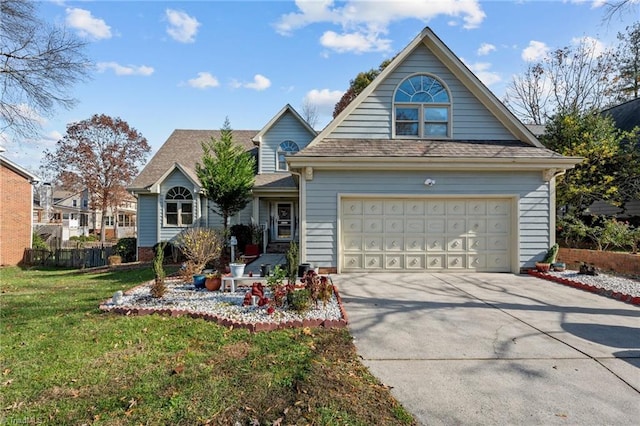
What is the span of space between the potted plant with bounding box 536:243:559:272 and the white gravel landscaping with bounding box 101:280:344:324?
654cm

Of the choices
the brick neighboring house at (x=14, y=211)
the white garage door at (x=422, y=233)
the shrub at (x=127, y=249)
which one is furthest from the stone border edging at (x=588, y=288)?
the brick neighboring house at (x=14, y=211)

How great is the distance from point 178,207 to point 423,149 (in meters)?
11.6

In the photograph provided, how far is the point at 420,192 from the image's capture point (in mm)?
9375

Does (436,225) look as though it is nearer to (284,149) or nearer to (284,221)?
(284,221)

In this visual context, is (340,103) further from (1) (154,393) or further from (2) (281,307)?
(1) (154,393)

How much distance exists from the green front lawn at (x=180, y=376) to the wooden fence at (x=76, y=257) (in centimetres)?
1139

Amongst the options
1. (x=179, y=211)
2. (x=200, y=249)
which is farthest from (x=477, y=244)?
(x=179, y=211)

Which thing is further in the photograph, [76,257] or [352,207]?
[76,257]

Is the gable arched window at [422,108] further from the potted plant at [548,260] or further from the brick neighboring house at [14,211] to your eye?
the brick neighboring house at [14,211]

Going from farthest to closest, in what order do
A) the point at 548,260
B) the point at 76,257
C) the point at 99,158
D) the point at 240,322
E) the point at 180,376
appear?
the point at 99,158 < the point at 76,257 < the point at 548,260 < the point at 240,322 < the point at 180,376

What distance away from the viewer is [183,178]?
15195 mm

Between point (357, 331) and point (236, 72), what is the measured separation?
12.4 metres

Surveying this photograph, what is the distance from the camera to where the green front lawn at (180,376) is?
2.84 meters

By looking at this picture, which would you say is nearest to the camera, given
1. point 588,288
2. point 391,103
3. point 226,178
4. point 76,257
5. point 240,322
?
point 240,322
